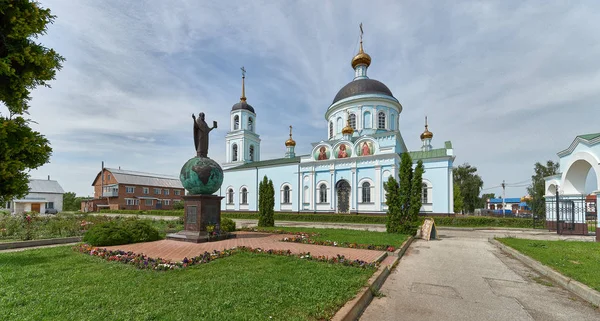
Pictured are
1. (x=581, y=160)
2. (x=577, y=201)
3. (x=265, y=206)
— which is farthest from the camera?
(x=265, y=206)

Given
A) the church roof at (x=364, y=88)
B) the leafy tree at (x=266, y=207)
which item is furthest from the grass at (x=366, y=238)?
the church roof at (x=364, y=88)

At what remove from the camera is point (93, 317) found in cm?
337

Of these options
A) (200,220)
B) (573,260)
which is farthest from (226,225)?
(573,260)

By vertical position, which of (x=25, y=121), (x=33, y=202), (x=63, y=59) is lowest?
(x=33, y=202)

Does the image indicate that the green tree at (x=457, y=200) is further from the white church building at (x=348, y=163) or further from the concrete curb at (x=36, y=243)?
the concrete curb at (x=36, y=243)

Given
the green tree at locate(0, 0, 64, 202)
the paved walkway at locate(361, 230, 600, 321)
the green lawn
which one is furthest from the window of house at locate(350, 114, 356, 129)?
the green tree at locate(0, 0, 64, 202)

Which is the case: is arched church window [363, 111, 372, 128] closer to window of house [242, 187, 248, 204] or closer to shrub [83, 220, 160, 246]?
window of house [242, 187, 248, 204]

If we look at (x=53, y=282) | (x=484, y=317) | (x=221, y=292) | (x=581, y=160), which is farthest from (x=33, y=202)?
(x=581, y=160)

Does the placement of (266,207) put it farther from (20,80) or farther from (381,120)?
(381,120)

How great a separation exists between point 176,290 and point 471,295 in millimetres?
5270

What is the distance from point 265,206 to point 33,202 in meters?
40.7

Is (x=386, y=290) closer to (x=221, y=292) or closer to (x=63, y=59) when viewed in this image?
(x=221, y=292)

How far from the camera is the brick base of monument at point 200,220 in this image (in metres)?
9.87

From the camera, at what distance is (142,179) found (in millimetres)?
49344
